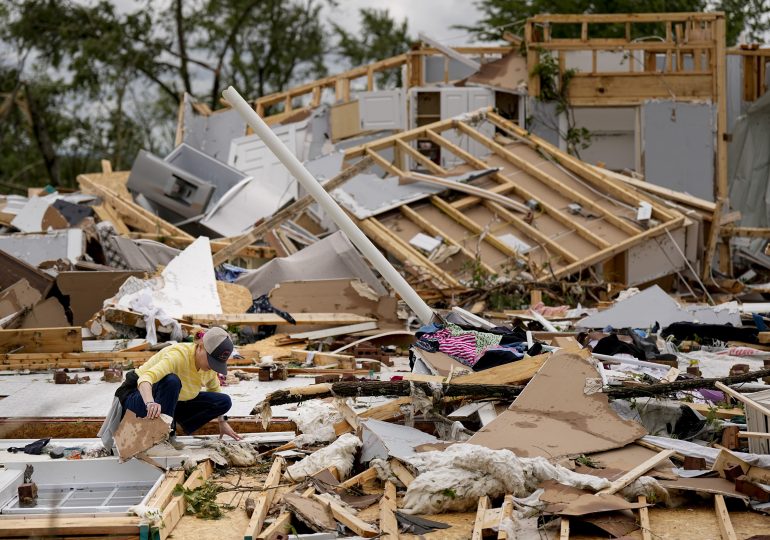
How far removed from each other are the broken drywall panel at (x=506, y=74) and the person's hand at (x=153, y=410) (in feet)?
45.9

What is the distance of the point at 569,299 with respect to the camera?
13688mm

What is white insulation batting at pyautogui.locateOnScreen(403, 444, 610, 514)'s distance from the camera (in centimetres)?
627

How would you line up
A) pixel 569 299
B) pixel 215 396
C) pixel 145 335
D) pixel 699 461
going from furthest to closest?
pixel 569 299 → pixel 145 335 → pixel 215 396 → pixel 699 461

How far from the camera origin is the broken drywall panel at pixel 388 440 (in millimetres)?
6930

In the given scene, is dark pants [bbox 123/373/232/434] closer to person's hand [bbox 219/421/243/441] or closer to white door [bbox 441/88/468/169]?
person's hand [bbox 219/421/243/441]

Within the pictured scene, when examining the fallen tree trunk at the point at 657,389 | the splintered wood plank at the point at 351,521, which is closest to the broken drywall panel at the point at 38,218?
the fallen tree trunk at the point at 657,389

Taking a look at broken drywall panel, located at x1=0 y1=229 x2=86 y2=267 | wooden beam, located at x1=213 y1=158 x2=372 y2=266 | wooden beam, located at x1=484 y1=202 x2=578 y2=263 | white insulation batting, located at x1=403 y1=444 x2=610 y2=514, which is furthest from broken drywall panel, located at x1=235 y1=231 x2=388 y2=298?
white insulation batting, located at x1=403 y1=444 x2=610 y2=514

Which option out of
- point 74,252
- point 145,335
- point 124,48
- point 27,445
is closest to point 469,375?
point 27,445

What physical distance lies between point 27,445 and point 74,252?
707 cm

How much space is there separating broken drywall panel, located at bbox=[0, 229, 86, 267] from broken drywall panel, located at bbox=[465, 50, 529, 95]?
833 centimetres

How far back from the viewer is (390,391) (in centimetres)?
766

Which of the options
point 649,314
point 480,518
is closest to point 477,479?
point 480,518

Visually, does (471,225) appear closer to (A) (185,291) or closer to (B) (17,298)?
(A) (185,291)

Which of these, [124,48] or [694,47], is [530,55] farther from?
[124,48]
